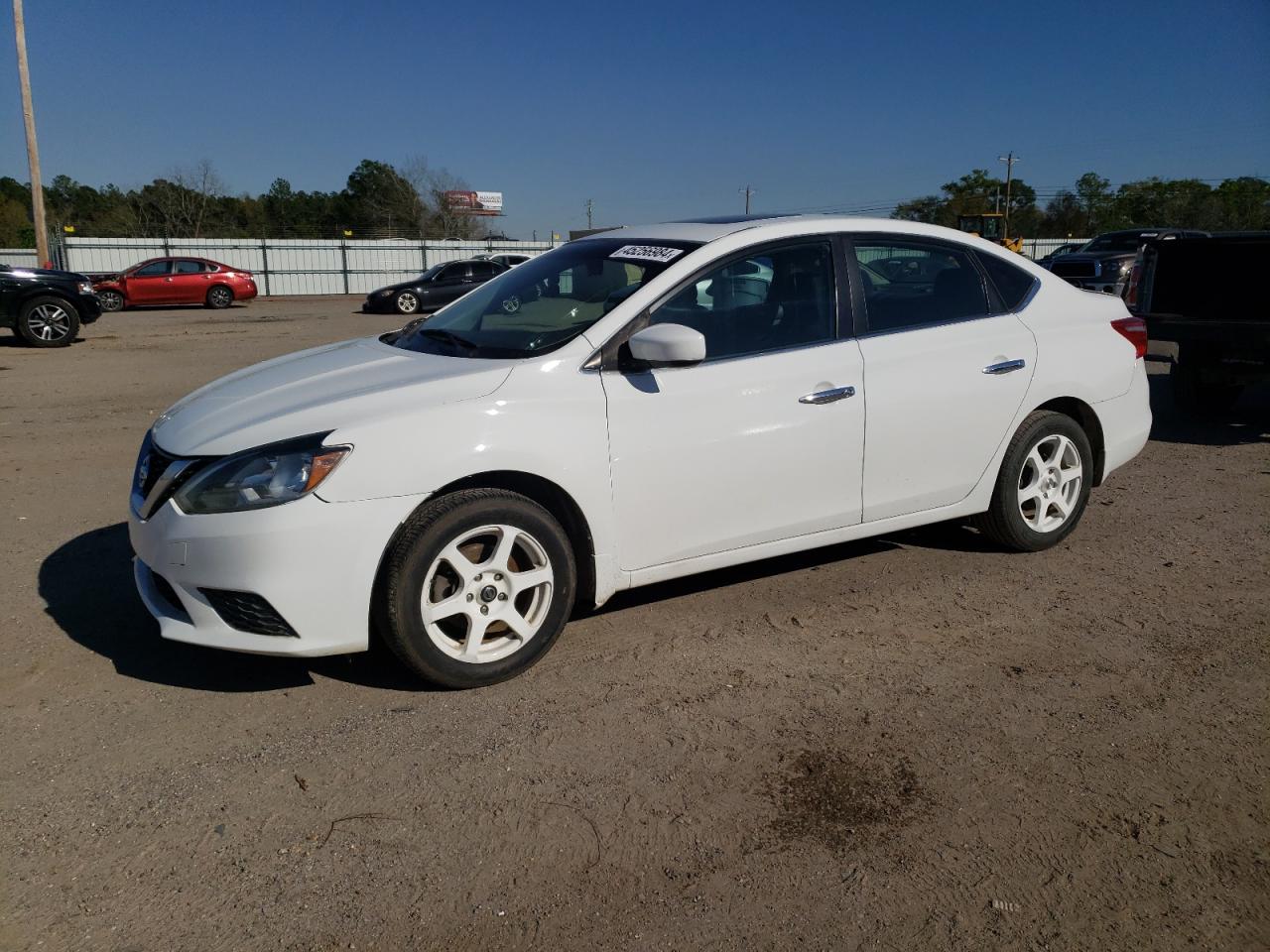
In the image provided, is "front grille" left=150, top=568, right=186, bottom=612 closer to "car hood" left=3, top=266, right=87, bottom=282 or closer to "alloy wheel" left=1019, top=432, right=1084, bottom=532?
"alloy wheel" left=1019, top=432, right=1084, bottom=532

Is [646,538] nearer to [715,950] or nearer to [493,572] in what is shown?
[493,572]

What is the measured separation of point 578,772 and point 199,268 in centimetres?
2915

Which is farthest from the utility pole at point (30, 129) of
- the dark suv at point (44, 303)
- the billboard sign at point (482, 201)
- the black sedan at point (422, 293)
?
the billboard sign at point (482, 201)

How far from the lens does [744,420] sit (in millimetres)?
4156

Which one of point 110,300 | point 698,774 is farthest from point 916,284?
point 110,300

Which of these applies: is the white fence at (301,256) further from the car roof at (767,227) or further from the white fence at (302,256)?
the car roof at (767,227)

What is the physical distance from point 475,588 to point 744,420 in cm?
128

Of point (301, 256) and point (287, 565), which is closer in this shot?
point (287, 565)

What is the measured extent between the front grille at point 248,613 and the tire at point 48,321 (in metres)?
14.7

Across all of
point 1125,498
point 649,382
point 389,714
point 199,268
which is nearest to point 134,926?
point 389,714

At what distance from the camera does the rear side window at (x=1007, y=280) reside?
5.08 meters

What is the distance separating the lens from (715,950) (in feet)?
8.00

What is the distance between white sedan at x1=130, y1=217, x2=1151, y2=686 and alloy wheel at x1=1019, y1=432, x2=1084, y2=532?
0.6 inches

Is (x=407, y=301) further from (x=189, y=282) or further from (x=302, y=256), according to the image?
(x=302, y=256)
